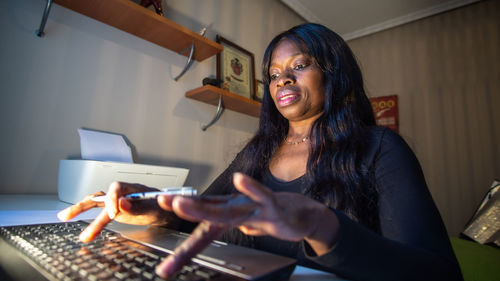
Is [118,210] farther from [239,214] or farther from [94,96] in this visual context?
[94,96]

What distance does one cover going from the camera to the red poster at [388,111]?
8.89ft


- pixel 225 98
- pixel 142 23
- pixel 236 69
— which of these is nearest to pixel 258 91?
pixel 236 69

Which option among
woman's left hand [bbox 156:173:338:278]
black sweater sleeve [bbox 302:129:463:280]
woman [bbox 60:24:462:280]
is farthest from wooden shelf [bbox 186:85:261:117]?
woman's left hand [bbox 156:173:338:278]

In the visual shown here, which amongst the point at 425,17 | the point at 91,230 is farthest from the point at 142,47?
the point at 425,17

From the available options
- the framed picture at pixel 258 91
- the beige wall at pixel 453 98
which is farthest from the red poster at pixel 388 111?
the framed picture at pixel 258 91

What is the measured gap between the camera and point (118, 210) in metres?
0.46

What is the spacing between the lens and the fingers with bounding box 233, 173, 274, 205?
0.26 metres

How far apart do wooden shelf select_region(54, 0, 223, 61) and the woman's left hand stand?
1213 millimetres

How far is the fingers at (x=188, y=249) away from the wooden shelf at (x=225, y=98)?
4.21ft

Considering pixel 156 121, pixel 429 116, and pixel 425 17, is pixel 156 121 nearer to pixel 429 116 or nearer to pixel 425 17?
pixel 429 116

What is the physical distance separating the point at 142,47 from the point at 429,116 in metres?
2.57

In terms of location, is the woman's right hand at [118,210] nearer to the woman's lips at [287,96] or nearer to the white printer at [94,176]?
the white printer at [94,176]

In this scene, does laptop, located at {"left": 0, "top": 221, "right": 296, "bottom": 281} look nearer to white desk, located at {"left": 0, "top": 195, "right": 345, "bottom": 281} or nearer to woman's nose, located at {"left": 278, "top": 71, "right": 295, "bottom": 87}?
white desk, located at {"left": 0, "top": 195, "right": 345, "bottom": 281}

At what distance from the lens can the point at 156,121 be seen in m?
1.49
